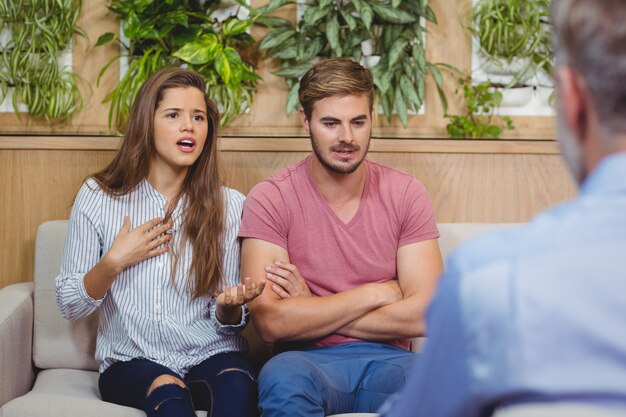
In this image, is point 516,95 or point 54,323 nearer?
point 54,323

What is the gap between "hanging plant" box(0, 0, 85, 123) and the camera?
2895 millimetres

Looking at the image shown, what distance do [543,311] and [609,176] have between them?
0.13 m

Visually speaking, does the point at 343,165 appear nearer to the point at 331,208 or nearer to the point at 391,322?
the point at 331,208

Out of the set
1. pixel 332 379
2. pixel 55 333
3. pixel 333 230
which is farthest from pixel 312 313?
pixel 55 333

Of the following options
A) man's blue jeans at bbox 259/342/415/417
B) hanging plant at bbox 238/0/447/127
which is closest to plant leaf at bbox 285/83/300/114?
hanging plant at bbox 238/0/447/127

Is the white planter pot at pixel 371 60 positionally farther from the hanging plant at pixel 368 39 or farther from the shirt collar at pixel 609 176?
the shirt collar at pixel 609 176

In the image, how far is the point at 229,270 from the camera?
91.2 inches

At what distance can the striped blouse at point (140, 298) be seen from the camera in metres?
2.19

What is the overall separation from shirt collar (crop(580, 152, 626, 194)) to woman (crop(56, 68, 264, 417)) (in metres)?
1.47

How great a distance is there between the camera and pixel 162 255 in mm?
2262

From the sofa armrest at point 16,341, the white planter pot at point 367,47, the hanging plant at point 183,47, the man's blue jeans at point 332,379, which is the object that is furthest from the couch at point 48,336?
the white planter pot at point 367,47

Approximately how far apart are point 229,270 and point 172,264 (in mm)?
167

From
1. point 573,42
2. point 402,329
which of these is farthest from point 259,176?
point 573,42

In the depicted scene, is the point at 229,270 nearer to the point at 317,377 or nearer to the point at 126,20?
the point at 317,377
